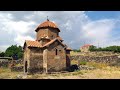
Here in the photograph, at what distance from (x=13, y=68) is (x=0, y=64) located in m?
8.12

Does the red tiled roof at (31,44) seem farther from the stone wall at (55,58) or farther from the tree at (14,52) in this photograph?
the tree at (14,52)

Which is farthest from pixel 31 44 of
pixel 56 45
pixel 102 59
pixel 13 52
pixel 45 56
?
pixel 13 52

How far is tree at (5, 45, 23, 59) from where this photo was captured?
58219 mm

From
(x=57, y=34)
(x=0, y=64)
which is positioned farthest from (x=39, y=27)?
(x=0, y=64)

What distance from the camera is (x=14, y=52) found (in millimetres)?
60750

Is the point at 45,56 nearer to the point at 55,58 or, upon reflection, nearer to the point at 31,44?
the point at 55,58
